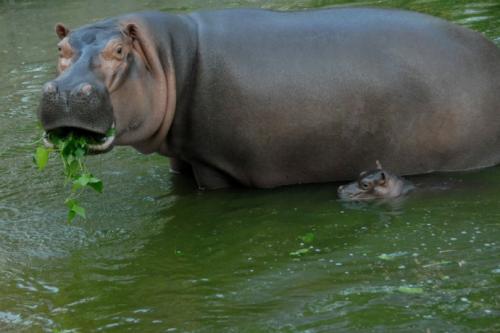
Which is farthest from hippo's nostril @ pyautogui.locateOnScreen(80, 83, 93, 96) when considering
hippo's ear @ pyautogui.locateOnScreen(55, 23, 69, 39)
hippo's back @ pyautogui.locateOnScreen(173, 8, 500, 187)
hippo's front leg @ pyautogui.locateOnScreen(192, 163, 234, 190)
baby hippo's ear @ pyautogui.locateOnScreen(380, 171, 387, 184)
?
baby hippo's ear @ pyautogui.locateOnScreen(380, 171, 387, 184)

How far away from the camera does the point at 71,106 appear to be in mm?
4949

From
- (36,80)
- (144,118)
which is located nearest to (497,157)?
(144,118)

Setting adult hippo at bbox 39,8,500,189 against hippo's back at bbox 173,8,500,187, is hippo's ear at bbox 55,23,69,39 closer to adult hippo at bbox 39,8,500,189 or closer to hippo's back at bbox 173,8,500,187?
adult hippo at bbox 39,8,500,189

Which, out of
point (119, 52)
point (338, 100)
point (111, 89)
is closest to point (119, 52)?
point (119, 52)

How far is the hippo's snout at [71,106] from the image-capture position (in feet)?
16.2

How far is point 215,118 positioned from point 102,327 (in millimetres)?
1856

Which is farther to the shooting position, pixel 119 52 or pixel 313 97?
pixel 313 97

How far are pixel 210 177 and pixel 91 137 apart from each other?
1050 millimetres

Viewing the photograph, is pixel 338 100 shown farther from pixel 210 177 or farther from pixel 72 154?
pixel 72 154

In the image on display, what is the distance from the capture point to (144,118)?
5.60 metres

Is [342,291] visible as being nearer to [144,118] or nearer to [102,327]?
[102,327]

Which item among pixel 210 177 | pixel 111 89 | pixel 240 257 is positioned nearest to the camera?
pixel 240 257

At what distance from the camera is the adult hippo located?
5.77 m

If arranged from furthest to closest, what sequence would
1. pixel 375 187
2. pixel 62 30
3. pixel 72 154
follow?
pixel 62 30, pixel 375 187, pixel 72 154
